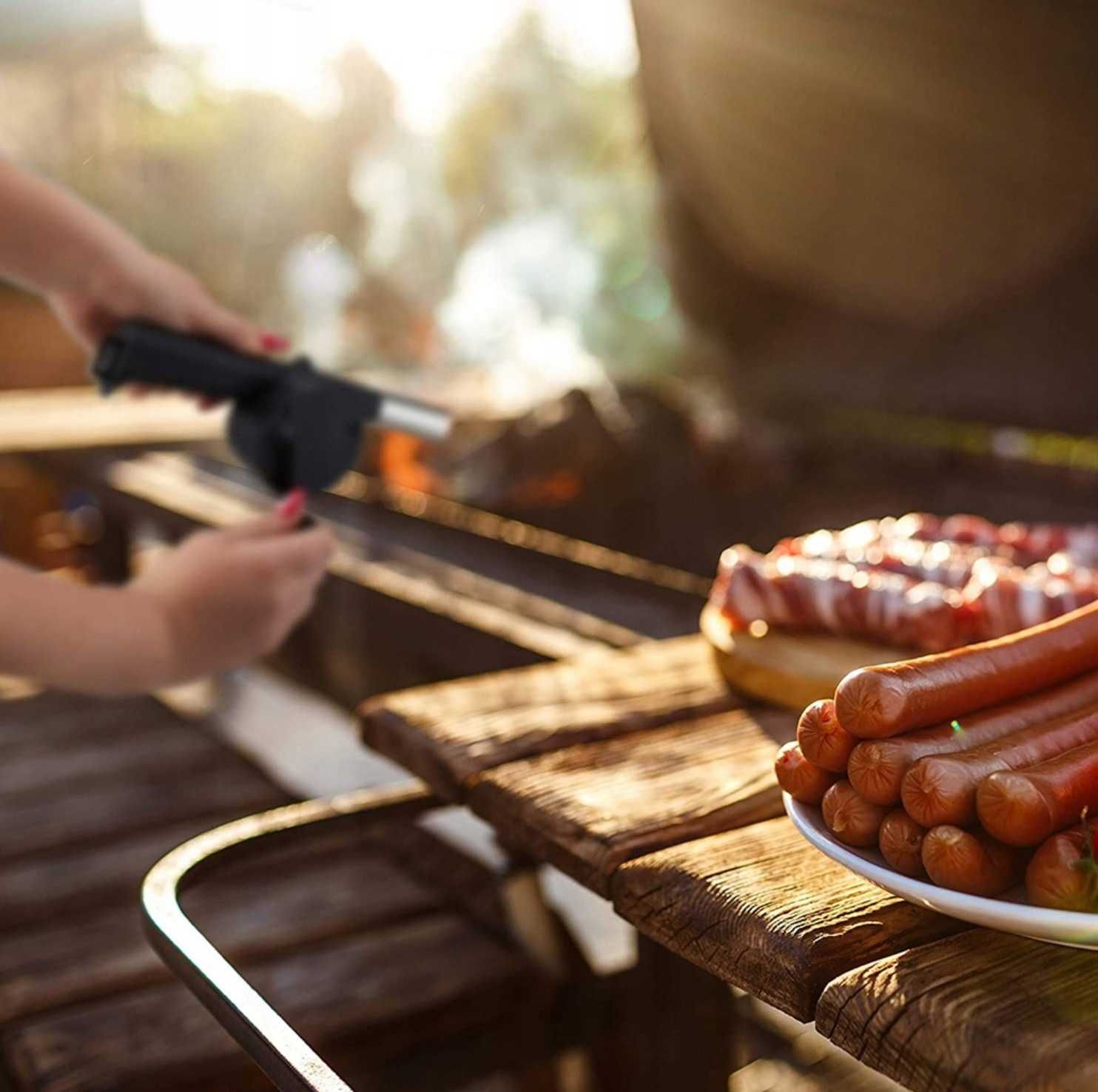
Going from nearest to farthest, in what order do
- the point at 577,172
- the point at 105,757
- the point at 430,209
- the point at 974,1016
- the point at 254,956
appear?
the point at 974,1016
the point at 254,956
the point at 105,757
the point at 577,172
the point at 430,209

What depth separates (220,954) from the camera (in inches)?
47.8

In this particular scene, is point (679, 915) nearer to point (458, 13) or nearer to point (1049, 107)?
point (1049, 107)

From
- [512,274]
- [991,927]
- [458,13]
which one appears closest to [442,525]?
[991,927]

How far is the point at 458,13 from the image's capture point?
34.7 feet

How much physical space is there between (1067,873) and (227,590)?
1085 mm

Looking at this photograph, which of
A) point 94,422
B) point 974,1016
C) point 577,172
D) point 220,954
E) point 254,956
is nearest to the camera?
point 974,1016

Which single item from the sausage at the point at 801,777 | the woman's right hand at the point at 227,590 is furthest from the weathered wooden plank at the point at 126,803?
the sausage at the point at 801,777

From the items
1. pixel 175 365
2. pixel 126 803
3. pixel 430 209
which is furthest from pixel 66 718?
pixel 430 209

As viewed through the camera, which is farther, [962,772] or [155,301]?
[155,301]

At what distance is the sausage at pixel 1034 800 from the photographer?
2.96 feet

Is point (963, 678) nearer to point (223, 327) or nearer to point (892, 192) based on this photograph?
point (223, 327)

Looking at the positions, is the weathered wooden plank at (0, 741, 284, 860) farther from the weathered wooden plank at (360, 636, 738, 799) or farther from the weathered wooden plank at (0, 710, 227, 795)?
the weathered wooden plank at (360, 636, 738, 799)

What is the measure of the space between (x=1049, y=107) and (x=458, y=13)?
8650mm

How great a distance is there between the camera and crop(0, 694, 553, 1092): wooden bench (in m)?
1.87
